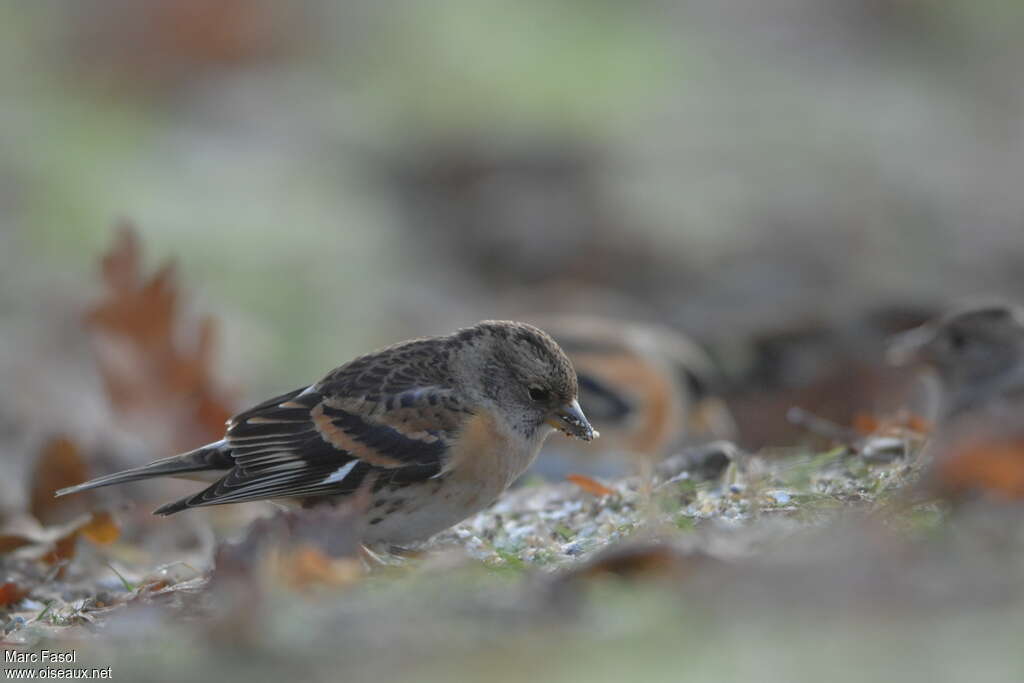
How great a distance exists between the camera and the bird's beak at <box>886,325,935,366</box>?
7.30 metres

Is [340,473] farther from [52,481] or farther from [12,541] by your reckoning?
[52,481]

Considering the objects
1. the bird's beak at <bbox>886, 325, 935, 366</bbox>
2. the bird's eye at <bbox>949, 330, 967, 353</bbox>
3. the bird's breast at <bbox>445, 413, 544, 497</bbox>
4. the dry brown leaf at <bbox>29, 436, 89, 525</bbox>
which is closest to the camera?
the bird's breast at <bbox>445, 413, 544, 497</bbox>

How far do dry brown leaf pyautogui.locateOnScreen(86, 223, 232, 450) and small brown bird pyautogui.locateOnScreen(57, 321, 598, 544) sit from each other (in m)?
2.75

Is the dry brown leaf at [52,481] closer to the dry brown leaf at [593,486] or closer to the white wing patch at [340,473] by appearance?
the white wing patch at [340,473]

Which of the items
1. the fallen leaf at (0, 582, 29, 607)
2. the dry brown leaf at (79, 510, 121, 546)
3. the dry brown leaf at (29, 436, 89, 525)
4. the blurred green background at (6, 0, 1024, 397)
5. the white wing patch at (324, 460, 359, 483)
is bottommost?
the fallen leaf at (0, 582, 29, 607)

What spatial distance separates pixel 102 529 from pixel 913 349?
413 cm

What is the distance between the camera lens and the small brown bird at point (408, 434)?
17.4 ft

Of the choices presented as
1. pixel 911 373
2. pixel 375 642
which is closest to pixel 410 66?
pixel 911 373

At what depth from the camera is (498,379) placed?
18.6ft

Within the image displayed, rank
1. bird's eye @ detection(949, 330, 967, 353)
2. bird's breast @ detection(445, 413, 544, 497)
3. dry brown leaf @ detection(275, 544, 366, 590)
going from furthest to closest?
bird's eye @ detection(949, 330, 967, 353) → bird's breast @ detection(445, 413, 544, 497) → dry brown leaf @ detection(275, 544, 366, 590)

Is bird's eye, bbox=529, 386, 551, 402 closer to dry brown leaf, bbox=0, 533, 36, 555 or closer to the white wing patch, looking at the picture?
the white wing patch

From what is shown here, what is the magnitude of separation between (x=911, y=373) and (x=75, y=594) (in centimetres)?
478

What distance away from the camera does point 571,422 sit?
5641 mm

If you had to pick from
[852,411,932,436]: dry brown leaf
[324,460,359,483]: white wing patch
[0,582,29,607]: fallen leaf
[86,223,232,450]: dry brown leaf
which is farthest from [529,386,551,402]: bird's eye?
[86,223,232,450]: dry brown leaf
